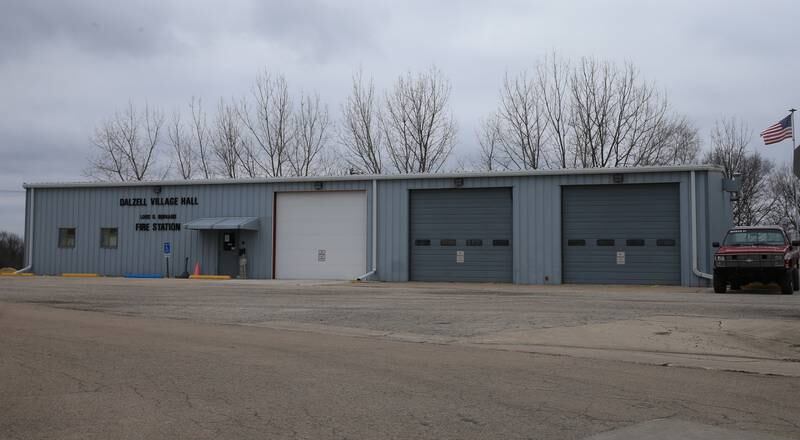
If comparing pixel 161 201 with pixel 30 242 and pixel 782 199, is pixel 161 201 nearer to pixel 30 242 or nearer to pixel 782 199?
pixel 30 242

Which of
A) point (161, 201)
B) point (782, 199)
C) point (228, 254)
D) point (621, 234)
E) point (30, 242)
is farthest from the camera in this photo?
point (782, 199)

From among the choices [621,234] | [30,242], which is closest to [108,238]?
[30,242]

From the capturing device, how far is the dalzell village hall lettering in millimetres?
33781

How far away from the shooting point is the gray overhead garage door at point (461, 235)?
1169 inches

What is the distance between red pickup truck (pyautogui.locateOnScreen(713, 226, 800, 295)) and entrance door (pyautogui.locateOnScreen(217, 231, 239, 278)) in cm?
1999

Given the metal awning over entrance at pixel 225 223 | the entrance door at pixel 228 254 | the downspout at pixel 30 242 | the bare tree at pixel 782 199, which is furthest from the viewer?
the bare tree at pixel 782 199

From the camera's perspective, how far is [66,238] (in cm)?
3553

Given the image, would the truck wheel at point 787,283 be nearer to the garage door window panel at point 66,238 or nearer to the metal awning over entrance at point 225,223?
the metal awning over entrance at point 225,223

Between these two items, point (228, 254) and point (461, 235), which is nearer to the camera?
point (461, 235)

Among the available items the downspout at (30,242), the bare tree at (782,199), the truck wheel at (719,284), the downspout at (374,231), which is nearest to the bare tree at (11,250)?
the downspout at (30,242)

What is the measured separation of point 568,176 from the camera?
28562 millimetres

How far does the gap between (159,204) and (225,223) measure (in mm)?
4393

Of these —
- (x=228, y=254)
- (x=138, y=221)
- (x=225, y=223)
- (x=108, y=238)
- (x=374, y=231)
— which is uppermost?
(x=138, y=221)

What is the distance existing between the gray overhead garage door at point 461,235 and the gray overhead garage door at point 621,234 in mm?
2469
